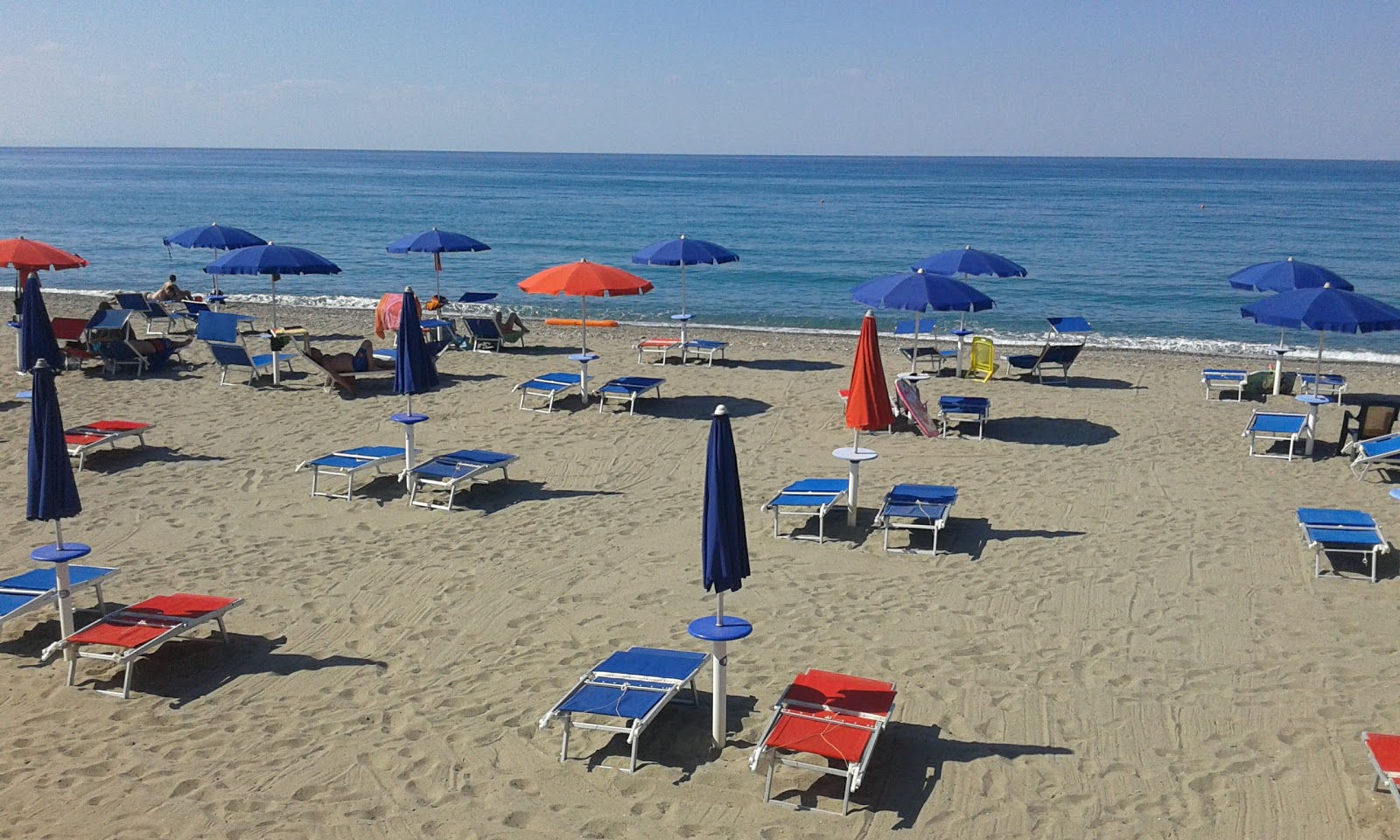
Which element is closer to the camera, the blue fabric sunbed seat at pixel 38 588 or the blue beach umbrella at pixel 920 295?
the blue fabric sunbed seat at pixel 38 588

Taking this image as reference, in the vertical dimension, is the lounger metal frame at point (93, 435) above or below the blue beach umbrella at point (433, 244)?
below

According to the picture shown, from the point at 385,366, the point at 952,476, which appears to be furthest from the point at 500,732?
the point at 385,366

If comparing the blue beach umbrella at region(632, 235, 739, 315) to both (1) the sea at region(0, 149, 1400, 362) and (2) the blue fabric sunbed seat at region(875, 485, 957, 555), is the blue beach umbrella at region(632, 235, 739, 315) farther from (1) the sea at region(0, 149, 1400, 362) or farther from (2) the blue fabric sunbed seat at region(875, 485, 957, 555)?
(1) the sea at region(0, 149, 1400, 362)

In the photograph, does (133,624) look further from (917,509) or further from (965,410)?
(965,410)

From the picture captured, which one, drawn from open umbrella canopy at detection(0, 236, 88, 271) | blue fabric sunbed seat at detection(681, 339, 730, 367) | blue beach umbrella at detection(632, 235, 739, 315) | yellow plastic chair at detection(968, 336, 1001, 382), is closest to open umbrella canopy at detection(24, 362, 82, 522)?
blue beach umbrella at detection(632, 235, 739, 315)

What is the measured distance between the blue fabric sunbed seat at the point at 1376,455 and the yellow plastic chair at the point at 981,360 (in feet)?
17.5

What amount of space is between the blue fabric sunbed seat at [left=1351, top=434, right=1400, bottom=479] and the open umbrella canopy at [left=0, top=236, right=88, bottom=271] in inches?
Answer: 682

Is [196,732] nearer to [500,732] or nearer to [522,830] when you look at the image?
[500,732]

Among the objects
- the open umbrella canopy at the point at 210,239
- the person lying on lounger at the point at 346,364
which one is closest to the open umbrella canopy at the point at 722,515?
the person lying on lounger at the point at 346,364

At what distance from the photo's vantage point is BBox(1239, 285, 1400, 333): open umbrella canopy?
12.1 metres

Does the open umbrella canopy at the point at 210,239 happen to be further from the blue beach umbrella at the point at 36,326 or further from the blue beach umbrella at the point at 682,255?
the blue beach umbrella at the point at 682,255

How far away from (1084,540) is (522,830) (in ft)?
19.6

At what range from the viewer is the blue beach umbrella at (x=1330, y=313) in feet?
39.7

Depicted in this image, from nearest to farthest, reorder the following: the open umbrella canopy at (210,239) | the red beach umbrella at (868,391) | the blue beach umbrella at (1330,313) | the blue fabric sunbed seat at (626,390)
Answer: the red beach umbrella at (868,391) → the blue beach umbrella at (1330,313) → the blue fabric sunbed seat at (626,390) → the open umbrella canopy at (210,239)
